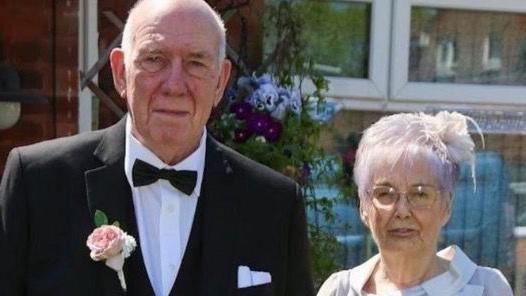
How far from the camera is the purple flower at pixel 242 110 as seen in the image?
16.2ft

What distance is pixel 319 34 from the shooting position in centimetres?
574

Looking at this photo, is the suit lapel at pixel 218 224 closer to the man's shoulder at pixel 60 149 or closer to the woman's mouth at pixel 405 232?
the man's shoulder at pixel 60 149

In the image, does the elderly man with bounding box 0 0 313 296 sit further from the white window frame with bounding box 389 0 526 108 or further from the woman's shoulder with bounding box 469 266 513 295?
the white window frame with bounding box 389 0 526 108

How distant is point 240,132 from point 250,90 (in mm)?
246

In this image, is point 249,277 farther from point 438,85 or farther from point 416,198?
point 438,85

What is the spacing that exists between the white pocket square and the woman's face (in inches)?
13.0

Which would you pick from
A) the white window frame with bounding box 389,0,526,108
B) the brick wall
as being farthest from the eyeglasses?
the white window frame with bounding box 389,0,526,108

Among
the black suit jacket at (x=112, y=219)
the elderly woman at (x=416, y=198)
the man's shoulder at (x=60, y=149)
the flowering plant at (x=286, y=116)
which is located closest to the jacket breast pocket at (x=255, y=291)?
the black suit jacket at (x=112, y=219)

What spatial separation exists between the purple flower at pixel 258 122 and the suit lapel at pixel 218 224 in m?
1.77

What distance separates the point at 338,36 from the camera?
5.79m

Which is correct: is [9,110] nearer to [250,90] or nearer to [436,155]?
[250,90]

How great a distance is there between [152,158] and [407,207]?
68 centimetres

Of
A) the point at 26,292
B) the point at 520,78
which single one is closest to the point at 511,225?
the point at 520,78

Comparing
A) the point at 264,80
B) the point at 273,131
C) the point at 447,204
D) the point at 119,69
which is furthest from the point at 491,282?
the point at 264,80
